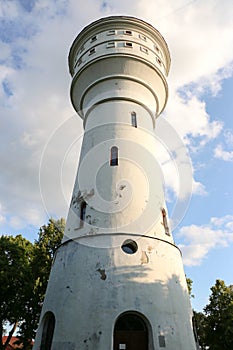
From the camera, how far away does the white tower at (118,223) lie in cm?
896

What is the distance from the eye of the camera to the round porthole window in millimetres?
10367

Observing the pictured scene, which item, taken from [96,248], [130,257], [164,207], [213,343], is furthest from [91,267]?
[213,343]

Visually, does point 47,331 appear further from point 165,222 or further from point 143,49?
point 143,49

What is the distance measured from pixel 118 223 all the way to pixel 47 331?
454cm

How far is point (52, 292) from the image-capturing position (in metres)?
10.4

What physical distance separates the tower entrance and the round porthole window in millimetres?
2066

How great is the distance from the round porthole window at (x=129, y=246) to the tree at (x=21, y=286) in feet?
31.3

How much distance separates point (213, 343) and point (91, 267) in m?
9.48

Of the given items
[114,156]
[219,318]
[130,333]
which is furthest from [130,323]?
[219,318]

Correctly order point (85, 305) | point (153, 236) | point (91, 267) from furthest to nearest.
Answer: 1. point (153, 236)
2. point (91, 267)
3. point (85, 305)

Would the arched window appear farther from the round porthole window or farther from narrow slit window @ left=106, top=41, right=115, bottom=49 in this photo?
narrow slit window @ left=106, top=41, right=115, bottom=49

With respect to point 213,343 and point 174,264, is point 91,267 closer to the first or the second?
point 174,264

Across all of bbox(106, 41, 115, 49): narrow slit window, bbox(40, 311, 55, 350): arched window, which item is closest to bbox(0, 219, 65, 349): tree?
bbox(40, 311, 55, 350): arched window

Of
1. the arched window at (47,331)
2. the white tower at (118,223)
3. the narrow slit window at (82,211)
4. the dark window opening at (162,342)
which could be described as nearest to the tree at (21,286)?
the arched window at (47,331)
